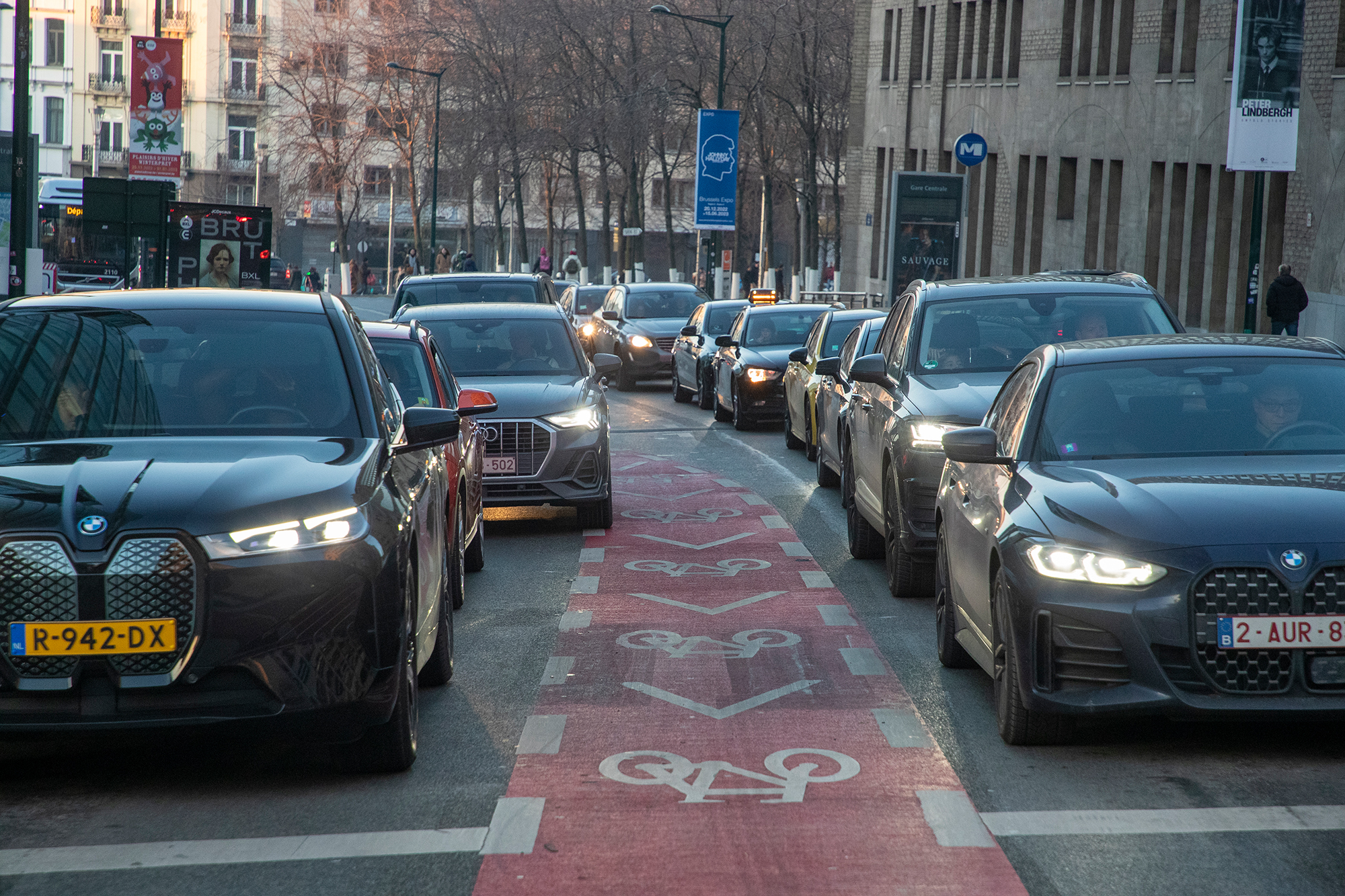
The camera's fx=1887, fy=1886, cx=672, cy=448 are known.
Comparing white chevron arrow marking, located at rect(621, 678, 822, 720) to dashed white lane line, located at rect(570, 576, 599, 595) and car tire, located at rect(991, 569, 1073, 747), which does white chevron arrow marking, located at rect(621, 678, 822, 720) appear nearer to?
car tire, located at rect(991, 569, 1073, 747)

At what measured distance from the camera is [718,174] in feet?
155

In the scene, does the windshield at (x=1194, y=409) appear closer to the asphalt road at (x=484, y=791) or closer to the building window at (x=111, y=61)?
the asphalt road at (x=484, y=791)

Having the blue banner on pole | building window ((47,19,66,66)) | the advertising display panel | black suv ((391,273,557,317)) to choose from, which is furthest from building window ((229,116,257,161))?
black suv ((391,273,557,317))

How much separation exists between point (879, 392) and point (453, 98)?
58.7 meters

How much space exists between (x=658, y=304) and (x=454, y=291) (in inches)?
545

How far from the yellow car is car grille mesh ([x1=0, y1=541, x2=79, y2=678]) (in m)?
13.2

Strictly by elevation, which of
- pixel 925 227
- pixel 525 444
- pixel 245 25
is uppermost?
pixel 245 25

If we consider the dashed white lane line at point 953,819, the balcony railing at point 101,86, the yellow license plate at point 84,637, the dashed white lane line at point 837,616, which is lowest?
the dashed white lane line at point 837,616

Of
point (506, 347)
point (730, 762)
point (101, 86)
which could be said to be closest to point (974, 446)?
point (730, 762)

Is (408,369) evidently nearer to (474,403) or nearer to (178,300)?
(474,403)

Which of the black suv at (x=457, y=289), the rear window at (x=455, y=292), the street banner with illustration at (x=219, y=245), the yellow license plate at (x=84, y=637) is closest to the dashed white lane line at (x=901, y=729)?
the yellow license plate at (x=84, y=637)

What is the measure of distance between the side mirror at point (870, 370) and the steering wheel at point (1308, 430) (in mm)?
3735

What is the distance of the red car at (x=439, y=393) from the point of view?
1095cm

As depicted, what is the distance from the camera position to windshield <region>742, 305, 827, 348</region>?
24.1 m
